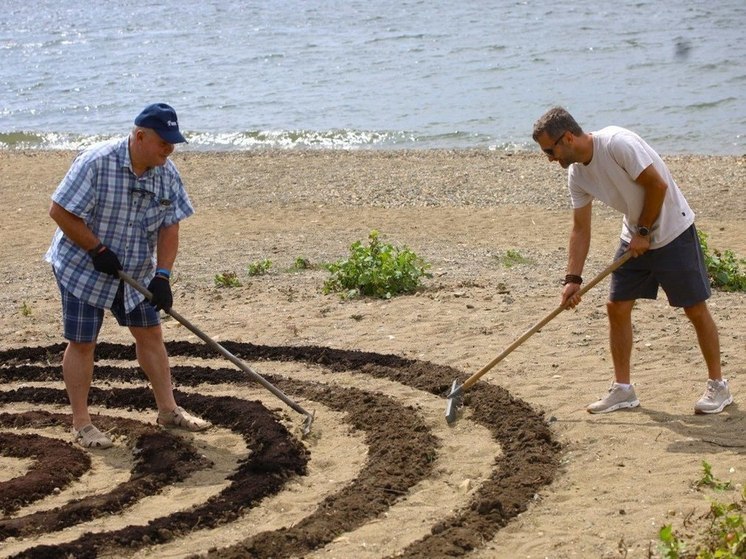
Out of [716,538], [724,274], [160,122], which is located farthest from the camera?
[724,274]

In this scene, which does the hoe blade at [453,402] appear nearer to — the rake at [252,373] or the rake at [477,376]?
the rake at [477,376]

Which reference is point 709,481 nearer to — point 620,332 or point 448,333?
point 620,332

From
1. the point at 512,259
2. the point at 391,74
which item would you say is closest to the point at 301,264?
the point at 512,259

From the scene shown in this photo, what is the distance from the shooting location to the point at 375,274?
1049 cm

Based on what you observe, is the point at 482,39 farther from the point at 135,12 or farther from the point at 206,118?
the point at 135,12

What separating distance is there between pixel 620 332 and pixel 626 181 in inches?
39.5

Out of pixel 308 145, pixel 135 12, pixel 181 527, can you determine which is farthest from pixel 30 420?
pixel 135 12

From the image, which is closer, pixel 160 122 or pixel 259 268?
pixel 160 122

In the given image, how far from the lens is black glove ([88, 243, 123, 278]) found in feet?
22.3

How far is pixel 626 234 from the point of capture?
721 cm

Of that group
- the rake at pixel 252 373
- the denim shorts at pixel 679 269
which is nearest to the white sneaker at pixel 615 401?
the denim shorts at pixel 679 269

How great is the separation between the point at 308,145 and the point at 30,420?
15.3m

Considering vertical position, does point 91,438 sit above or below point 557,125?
below

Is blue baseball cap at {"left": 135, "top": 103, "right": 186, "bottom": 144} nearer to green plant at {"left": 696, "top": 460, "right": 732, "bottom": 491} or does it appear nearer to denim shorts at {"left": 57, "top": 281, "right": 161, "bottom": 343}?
denim shorts at {"left": 57, "top": 281, "right": 161, "bottom": 343}
